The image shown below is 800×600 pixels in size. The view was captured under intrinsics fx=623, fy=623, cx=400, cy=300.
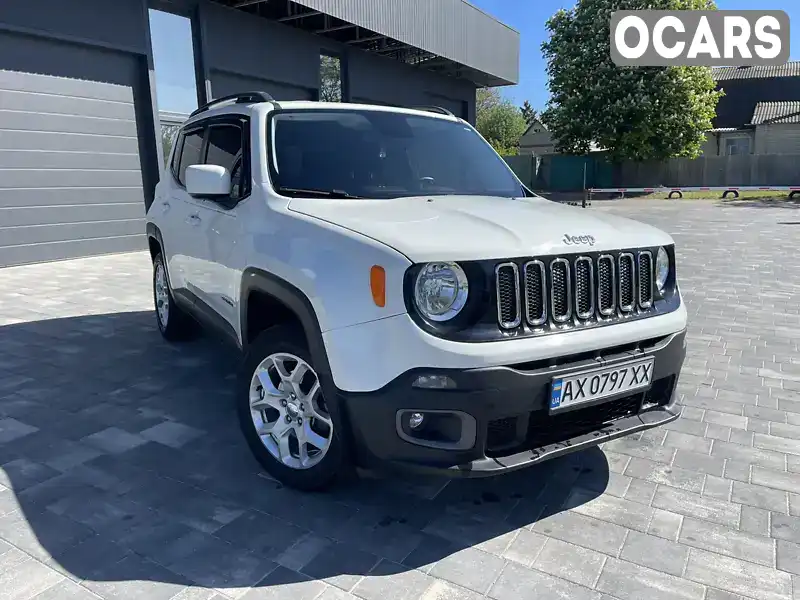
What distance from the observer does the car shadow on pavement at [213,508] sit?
2498 mm

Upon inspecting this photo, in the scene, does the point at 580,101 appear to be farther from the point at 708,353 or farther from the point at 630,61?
the point at 708,353

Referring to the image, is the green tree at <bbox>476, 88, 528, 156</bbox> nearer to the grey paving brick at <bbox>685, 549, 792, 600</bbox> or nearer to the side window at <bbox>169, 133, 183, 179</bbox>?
the side window at <bbox>169, 133, 183, 179</bbox>

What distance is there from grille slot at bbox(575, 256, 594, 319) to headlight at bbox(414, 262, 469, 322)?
1.84 feet

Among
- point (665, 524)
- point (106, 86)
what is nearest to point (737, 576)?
point (665, 524)

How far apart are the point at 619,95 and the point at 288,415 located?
104 feet

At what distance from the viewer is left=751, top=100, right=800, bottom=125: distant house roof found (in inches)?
1555

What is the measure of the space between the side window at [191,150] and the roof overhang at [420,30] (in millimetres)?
8892

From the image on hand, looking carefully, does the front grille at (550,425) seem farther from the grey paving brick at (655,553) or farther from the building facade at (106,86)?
the building facade at (106,86)

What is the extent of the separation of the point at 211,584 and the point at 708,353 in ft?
15.1

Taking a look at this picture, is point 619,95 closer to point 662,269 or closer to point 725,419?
point 725,419

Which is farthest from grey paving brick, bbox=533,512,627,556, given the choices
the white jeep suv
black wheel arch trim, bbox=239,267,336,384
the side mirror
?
the side mirror

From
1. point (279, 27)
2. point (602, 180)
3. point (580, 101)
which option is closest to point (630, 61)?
point (580, 101)

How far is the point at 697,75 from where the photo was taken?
3070cm

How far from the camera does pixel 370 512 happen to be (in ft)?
9.51
